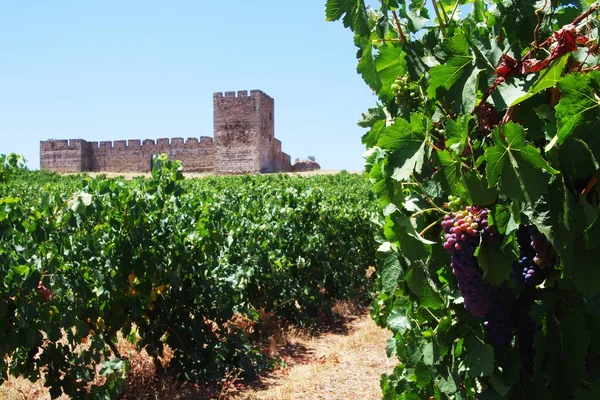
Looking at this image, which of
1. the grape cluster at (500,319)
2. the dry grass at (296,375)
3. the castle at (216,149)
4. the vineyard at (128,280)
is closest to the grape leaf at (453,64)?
the grape cluster at (500,319)

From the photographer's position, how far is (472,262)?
1469mm

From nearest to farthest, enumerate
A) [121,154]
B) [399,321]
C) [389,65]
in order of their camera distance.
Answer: [389,65]
[399,321]
[121,154]

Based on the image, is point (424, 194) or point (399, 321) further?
point (399, 321)

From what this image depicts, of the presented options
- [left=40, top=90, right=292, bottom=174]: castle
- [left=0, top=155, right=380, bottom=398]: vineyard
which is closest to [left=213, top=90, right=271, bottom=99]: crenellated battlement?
[left=40, top=90, right=292, bottom=174]: castle

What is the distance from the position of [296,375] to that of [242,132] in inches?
1378

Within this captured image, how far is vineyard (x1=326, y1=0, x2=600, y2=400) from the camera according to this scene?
4.29 feet

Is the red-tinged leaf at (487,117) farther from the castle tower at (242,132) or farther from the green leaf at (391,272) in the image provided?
the castle tower at (242,132)

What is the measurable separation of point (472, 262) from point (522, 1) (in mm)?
782

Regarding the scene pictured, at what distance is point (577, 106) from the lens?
1.23 meters

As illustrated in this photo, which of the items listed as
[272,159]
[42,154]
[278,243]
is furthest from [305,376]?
[42,154]

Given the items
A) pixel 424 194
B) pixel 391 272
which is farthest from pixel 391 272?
pixel 424 194

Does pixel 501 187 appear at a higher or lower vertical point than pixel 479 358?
higher

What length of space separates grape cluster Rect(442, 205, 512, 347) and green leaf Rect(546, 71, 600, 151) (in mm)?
319

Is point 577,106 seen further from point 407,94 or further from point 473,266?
point 407,94
